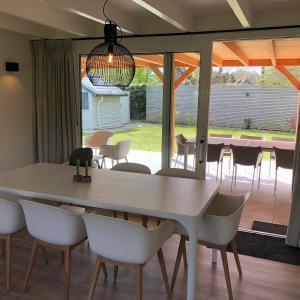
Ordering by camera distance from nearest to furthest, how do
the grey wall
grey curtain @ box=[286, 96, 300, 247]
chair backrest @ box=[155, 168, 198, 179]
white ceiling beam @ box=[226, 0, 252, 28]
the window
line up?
white ceiling beam @ box=[226, 0, 252, 28]
chair backrest @ box=[155, 168, 198, 179]
grey curtain @ box=[286, 96, 300, 247]
the window
the grey wall

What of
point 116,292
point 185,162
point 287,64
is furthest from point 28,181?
point 287,64

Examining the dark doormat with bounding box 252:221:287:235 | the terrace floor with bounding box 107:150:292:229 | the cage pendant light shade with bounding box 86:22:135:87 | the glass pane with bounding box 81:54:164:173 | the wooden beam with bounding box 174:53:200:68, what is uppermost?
the wooden beam with bounding box 174:53:200:68

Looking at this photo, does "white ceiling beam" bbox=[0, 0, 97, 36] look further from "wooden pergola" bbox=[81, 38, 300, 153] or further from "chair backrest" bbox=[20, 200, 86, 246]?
"chair backrest" bbox=[20, 200, 86, 246]

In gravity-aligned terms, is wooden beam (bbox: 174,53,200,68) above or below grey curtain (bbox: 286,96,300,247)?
above

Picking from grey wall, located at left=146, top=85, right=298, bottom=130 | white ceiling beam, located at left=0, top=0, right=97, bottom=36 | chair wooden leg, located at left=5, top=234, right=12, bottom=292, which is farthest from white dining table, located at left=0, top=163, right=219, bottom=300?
grey wall, located at left=146, top=85, right=298, bottom=130

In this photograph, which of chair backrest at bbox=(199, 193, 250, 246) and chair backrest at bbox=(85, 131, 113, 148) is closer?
chair backrest at bbox=(199, 193, 250, 246)

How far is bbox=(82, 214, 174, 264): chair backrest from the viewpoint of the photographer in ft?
7.07

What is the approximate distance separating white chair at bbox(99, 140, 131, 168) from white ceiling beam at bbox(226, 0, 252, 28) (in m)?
2.24

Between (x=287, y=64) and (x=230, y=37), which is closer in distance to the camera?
(x=230, y=37)

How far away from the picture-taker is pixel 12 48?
4.60 metres

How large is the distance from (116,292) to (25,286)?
0.74 meters

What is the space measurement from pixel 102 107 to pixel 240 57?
3081 millimetres

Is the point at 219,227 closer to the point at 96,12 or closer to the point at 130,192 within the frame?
the point at 130,192

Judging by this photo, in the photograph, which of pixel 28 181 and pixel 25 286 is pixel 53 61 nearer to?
pixel 28 181
